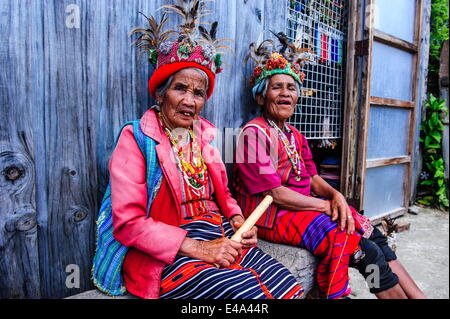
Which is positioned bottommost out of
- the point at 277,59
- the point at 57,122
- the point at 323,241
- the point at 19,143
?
the point at 323,241

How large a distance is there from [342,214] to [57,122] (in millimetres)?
1818

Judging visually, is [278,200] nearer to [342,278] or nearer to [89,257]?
[342,278]

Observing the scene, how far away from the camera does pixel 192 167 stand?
1885 mm

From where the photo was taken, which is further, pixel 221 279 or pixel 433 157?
pixel 433 157

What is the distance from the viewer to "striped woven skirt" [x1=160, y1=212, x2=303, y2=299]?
1.43 metres

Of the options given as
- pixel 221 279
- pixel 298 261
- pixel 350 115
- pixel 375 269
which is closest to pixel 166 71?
pixel 221 279

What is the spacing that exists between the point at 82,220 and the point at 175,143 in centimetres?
69

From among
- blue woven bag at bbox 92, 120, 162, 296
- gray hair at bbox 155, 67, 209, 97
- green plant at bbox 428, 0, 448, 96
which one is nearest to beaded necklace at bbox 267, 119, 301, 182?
gray hair at bbox 155, 67, 209, 97

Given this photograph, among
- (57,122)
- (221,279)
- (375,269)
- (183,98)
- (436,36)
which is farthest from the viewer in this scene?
(436,36)

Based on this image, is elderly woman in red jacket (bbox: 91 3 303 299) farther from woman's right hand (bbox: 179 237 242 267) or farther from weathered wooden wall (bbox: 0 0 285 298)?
weathered wooden wall (bbox: 0 0 285 298)

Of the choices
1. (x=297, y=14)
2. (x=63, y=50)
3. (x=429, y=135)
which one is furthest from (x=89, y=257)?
(x=429, y=135)

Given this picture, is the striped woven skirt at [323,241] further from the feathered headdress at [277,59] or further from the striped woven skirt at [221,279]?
the feathered headdress at [277,59]

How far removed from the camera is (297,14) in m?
3.20

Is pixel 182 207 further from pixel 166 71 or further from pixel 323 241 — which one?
pixel 323 241
